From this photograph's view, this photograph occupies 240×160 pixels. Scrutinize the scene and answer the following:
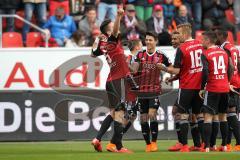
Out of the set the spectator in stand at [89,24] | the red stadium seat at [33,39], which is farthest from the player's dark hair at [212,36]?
the red stadium seat at [33,39]

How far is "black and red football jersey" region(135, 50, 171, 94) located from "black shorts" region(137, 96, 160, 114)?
0.18 meters

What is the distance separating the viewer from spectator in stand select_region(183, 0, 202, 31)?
24984mm

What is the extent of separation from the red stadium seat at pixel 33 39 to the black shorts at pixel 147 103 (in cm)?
668

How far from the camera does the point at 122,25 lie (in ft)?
77.5

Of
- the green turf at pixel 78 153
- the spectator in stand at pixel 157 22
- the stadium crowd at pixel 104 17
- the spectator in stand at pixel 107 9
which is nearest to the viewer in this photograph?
the green turf at pixel 78 153

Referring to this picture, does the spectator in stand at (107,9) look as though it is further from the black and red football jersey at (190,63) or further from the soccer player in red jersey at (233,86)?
the black and red football jersey at (190,63)

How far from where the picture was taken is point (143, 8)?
24.6 meters

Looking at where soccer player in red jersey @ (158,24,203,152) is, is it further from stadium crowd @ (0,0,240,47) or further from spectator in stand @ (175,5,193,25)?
spectator in stand @ (175,5,193,25)

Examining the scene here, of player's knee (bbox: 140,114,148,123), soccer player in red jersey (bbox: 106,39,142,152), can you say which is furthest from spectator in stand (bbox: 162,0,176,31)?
player's knee (bbox: 140,114,148,123)

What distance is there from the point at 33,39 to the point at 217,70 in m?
8.16

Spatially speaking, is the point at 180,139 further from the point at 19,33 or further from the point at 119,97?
the point at 19,33

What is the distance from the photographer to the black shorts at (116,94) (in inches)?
642

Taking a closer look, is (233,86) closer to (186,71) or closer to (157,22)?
(186,71)

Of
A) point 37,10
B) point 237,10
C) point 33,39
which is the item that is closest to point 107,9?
point 37,10
